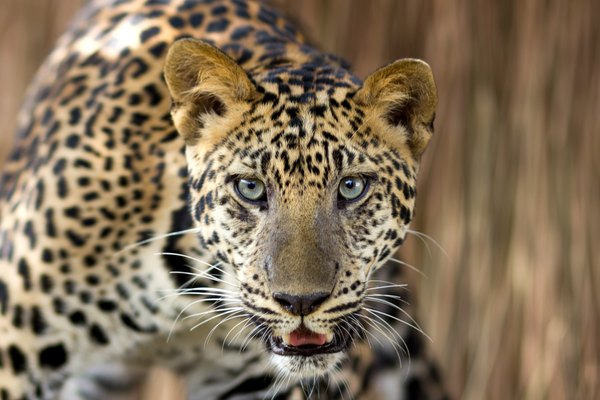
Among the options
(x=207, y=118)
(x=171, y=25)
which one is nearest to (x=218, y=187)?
(x=207, y=118)

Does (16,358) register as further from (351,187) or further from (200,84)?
(351,187)

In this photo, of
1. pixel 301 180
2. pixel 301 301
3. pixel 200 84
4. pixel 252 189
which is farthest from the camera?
pixel 200 84

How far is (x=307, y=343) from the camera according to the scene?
353 cm

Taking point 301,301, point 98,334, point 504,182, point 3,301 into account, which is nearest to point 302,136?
point 301,301

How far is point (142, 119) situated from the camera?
422 cm

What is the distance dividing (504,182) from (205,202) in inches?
116

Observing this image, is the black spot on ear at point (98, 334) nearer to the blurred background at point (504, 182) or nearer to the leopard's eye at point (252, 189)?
the leopard's eye at point (252, 189)

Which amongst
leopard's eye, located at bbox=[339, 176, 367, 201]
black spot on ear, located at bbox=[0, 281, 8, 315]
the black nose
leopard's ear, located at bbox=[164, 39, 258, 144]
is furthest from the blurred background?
the black nose

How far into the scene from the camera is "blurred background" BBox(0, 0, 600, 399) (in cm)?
609

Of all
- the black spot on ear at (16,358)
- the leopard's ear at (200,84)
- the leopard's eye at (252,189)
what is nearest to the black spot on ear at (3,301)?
the black spot on ear at (16,358)

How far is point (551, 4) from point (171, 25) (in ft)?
7.96

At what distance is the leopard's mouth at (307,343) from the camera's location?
3.50 m

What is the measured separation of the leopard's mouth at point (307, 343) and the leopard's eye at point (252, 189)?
42 cm

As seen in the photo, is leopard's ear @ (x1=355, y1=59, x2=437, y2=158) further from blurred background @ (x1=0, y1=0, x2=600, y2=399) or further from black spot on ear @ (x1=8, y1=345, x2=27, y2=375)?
blurred background @ (x1=0, y1=0, x2=600, y2=399)
